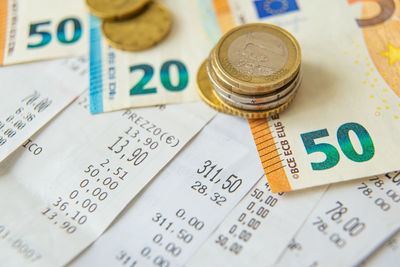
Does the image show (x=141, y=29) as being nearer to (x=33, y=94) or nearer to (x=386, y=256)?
(x=33, y=94)

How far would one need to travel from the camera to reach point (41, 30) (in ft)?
2.44

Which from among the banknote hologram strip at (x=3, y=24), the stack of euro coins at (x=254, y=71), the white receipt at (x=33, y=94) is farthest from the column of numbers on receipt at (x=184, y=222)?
the banknote hologram strip at (x=3, y=24)

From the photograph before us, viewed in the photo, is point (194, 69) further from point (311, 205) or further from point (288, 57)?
point (311, 205)

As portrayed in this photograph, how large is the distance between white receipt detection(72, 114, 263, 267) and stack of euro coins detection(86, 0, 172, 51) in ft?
0.68

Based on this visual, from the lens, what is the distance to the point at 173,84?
2.19 ft

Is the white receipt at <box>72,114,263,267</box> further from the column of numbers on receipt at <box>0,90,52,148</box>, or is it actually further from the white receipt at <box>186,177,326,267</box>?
the column of numbers on receipt at <box>0,90,52,148</box>

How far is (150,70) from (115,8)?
146 mm

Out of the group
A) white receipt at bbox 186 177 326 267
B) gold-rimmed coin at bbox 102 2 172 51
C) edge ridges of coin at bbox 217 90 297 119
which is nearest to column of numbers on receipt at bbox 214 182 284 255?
white receipt at bbox 186 177 326 267

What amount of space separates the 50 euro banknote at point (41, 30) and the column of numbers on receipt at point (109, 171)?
200mm

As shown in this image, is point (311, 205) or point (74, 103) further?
point (74, 103)

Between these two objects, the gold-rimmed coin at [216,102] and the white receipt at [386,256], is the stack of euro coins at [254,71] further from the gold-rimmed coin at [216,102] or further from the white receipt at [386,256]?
the white receipt at [386,256]

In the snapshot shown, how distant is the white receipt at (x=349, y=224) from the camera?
506mm

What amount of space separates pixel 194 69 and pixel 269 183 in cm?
24

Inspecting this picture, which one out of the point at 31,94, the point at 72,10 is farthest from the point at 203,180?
the point at 72,10
